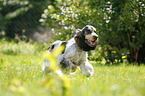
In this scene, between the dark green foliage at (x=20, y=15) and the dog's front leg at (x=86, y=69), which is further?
the dark green foliage at (x=20, y=15)

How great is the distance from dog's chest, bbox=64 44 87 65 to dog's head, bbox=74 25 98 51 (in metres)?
0.09

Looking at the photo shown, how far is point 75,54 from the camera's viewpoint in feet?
10.7

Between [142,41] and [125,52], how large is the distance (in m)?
0.65

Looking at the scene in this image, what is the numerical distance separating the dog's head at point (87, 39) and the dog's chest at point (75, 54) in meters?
0.09

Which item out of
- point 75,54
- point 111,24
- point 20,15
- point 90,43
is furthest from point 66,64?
point 20,15

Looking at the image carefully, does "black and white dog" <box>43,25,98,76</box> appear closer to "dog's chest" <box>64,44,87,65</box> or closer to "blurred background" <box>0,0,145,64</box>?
"dog's chest" <box>64,44,87,65</box>

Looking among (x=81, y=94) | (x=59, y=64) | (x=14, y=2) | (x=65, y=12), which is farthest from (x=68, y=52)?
(x=14, y=2)

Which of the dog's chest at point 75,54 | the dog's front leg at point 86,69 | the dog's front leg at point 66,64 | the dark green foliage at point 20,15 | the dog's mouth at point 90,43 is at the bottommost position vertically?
the dog's front leg at point 86,69

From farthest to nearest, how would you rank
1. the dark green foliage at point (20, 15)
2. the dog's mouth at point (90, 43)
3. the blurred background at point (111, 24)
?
the dark green foliage at point (20, 15) → the blurred background at point (111, 24) → the dog's mouth at point (90, 43)

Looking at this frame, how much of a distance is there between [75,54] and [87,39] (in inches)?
13.0

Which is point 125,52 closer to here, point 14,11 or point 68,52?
point 68,52

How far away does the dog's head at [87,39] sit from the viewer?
10.5ft

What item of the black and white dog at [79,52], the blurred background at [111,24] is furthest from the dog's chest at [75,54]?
the blurred background at [111,24]

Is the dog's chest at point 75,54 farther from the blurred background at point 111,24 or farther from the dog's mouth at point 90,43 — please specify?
the blurred background at point 111,24
